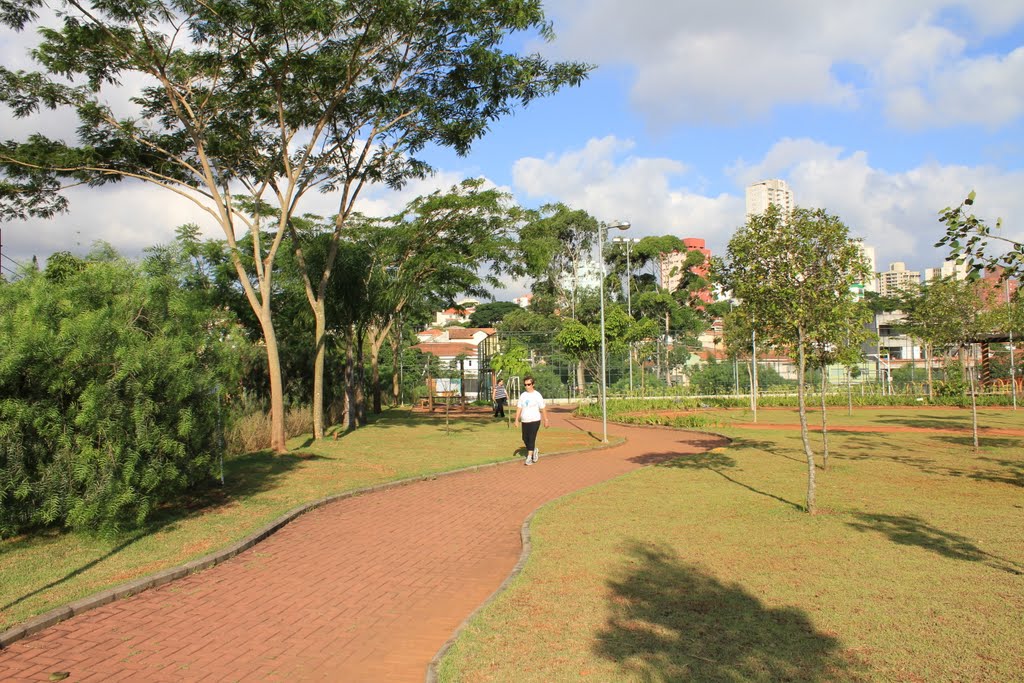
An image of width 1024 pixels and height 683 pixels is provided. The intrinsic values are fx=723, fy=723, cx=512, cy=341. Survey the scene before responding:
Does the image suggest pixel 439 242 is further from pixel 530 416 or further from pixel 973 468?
pixel 973 468

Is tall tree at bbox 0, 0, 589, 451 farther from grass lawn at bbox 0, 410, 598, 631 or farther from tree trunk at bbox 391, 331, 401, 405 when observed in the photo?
tree trunk at bbox 391, 331, 401, 405

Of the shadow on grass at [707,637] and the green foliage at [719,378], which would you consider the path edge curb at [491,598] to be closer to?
the shadow on grass at [707,637]

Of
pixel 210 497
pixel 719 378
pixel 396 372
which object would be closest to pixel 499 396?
pixel 396 372

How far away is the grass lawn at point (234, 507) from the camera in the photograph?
20.8ft

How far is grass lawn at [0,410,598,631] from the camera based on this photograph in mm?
6328

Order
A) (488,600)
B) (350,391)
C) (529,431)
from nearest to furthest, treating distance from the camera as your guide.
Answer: (488,600)
(529,431)
(350,391)

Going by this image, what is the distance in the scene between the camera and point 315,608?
5.94 metres

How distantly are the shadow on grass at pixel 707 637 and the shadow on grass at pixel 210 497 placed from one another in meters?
4.79

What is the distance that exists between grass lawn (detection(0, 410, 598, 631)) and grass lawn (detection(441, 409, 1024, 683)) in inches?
138

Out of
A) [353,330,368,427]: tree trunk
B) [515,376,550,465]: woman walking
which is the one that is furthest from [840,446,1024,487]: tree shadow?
[353,330,368,427]: tree trunk

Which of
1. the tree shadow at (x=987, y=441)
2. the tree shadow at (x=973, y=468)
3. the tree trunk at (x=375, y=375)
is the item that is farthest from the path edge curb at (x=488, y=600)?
the tree trunk at (x=375, y=375)

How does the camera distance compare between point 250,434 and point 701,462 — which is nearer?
point 701,462

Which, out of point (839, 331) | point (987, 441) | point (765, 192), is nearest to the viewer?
point (839, 331)

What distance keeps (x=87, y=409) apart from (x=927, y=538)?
8556 mm
